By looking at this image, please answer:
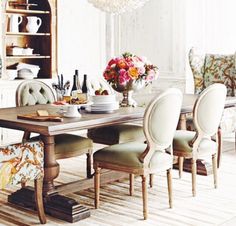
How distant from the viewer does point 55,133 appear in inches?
138

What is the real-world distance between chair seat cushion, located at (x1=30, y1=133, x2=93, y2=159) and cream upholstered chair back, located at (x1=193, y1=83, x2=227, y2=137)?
96cm

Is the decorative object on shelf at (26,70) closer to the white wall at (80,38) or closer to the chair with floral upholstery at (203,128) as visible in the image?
the white wall at (80,38)

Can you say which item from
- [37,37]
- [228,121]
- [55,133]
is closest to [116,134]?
[55,133]

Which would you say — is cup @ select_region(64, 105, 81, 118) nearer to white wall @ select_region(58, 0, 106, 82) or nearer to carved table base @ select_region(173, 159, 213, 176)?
carved table base @ select_region(173, 159, 213, 176)

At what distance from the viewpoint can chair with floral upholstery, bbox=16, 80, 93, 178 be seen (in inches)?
168

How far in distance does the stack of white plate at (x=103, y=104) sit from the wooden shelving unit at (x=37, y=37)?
8.63ft

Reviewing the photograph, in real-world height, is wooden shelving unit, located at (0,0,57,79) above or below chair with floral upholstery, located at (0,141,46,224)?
above

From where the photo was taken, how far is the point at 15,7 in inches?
264

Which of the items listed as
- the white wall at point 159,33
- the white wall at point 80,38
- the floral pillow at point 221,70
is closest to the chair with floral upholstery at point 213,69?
the floral pillow at point 221,70

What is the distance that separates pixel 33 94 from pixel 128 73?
1.04m

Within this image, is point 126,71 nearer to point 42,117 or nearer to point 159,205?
point 42,117

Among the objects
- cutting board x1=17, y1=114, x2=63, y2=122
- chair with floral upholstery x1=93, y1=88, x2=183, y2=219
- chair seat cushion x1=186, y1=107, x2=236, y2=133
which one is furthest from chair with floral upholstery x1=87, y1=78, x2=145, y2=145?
chair seat cushion x1=186, y1=107, x2=236, y2=133

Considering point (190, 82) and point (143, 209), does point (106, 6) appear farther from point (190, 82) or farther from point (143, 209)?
point (190, 82)

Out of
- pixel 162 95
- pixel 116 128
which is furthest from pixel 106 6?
pixel 162 95
